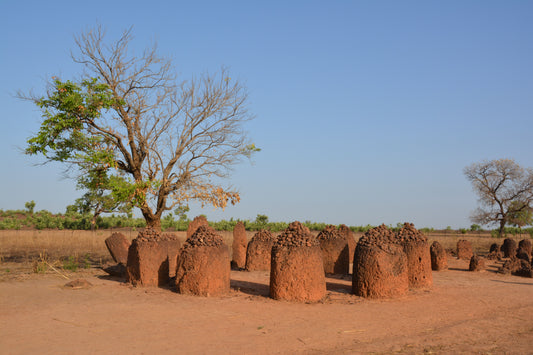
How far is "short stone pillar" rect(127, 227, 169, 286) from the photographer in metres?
10.8

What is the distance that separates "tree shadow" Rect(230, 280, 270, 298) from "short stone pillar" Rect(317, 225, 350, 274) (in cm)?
306

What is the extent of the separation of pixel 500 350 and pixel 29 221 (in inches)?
1550

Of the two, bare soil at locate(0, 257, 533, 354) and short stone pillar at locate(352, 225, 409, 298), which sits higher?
short stone pillar at locate(352, 225, 409, 298)

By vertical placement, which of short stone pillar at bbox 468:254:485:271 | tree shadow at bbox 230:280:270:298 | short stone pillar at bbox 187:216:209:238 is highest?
short stone pillar at bbox 187:216:209:238

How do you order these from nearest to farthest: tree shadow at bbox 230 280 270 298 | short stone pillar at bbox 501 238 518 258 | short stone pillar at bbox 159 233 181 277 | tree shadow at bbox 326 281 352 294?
tree shadow at bbox 230 280 270 298, tree shadow at bbox 326 281 352 294, short stone pillar at bbox 159 233 181 277, short stone pillar at bbox 501 238 518 258

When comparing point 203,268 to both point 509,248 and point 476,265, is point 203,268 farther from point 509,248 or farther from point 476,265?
point 509,248

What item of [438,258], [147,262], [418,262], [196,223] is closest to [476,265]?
[438,258]

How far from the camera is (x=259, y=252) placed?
1475 cm

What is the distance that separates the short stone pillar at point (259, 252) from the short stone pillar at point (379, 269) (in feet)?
15.8

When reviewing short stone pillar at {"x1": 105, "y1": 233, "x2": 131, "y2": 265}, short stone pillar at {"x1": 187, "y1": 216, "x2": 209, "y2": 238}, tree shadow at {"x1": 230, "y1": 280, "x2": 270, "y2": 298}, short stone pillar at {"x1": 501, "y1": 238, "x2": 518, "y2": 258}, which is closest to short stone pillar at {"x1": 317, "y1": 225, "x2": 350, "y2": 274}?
tree shadow at {"x1": 230, "y1": 280, "x2": 270, "y2": 298}

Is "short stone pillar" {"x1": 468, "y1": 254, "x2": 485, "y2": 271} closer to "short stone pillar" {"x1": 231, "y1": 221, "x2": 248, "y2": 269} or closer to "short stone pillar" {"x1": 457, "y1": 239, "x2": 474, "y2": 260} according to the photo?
"short stone pillar" {"x1": 457, "y1": 239, "x2": 474, "y2": 260}

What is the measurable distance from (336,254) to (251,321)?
6534mm

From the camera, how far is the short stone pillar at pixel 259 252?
14.7 metres

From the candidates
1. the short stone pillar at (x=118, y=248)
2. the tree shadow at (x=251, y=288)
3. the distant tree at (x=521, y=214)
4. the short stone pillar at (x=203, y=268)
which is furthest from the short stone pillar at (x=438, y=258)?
the distant tree at (x=521, y=214)
